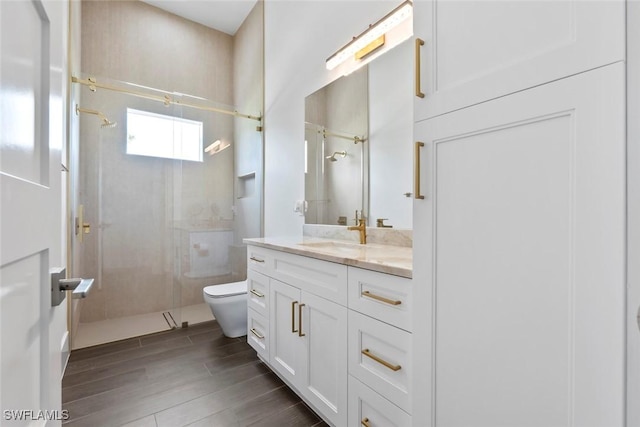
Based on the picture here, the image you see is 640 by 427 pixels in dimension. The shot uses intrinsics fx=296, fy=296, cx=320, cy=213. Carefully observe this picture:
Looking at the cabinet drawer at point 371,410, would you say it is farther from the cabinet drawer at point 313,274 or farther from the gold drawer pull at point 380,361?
the cabinet drawer at point 313,274

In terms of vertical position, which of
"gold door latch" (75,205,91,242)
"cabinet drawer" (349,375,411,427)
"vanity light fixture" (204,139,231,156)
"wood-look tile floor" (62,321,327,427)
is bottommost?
"wood-look tile floor" (62,321,327,427)

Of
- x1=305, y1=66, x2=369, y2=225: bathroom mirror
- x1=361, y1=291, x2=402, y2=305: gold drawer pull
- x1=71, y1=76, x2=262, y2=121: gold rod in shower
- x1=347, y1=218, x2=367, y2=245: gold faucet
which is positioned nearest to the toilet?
x1=305, y1=66, x2=369, y2=225: bathroom mirror

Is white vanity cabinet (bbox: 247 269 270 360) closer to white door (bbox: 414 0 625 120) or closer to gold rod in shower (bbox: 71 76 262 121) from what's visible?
white door (bbox: 414 0 625 120)

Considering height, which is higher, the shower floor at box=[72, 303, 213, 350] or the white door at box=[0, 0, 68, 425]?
the white door at box=[0, 0, 68, 425]

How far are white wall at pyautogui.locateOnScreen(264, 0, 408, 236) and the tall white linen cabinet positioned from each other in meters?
1.28

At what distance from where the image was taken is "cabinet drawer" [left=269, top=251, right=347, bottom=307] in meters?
1.31

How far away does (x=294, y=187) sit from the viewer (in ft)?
8.66

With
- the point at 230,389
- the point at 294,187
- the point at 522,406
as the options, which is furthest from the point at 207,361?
the point at 522,406

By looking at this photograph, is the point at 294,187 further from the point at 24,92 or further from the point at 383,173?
the point at 24,92

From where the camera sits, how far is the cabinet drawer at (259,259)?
1855 mm

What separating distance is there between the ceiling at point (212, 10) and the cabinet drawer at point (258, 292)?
293 cm

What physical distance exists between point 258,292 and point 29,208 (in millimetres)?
1589

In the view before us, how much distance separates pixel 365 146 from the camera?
1.97 meters
